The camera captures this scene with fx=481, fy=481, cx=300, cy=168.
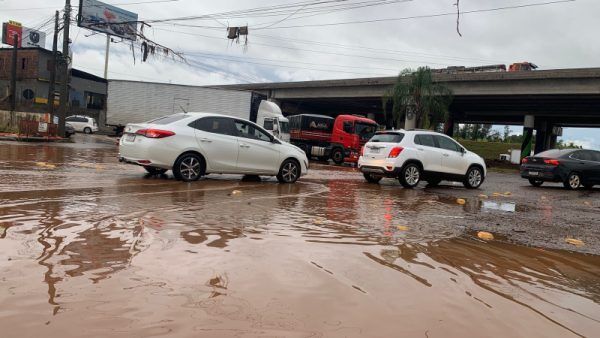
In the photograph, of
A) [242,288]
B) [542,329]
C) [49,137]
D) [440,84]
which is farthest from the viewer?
[440,84]

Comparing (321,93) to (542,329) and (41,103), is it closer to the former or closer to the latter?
(41,103)

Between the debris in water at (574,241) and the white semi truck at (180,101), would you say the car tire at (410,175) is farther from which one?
the white semi truck at (180,101)

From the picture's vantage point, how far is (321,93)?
49281 mm

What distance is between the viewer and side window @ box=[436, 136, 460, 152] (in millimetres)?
13844

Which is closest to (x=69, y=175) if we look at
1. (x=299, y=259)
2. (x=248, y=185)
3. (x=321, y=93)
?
(x=248, y=185)

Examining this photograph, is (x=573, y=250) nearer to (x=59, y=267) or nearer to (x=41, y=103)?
(x=59, y=267)

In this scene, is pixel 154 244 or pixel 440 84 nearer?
pixel 154 244

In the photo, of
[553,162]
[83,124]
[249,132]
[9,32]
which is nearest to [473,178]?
[553,162]

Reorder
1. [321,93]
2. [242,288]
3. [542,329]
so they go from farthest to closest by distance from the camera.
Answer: [321,93] → [242,288] → [542,329]

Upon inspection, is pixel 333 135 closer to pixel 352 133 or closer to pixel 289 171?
pixel 352 133

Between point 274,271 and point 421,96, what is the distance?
35891 millimetres

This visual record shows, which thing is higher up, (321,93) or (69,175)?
(321,93)

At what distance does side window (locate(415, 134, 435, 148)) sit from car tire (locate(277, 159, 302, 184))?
3.62 metres

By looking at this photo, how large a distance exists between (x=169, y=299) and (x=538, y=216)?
24.3 ft
